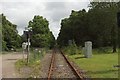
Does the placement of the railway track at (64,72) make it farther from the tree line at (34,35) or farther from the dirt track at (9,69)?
the tree line at (34,35)

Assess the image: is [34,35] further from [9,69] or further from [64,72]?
[64,72]

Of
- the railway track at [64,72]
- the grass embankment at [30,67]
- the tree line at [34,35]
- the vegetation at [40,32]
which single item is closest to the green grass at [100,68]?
the railway track at [64,72]

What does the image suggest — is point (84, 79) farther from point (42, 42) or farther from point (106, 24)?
point (42, 42)

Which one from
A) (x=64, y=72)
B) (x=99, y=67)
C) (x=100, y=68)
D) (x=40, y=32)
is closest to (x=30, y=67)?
(x=64, y=72)

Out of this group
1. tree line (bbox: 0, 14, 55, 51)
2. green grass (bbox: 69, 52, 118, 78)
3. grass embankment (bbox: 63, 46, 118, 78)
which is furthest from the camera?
tree line (bbox: 0, 14, 55, 51)

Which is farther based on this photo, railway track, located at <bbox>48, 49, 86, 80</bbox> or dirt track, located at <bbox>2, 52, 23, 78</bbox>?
dirt track, located at <bbox>2, 52, 23, 78</bbox>

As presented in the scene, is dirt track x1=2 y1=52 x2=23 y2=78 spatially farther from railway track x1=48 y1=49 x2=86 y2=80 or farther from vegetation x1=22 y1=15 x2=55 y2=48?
vegetation x1=22 y1=15 x2=55 y2=48

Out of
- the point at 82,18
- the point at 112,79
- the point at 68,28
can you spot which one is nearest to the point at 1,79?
the point at 112,79

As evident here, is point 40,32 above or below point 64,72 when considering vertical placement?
above

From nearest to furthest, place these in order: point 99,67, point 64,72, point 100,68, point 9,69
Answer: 1. point 64,72
2. point 100,68
3. point 99,67
4. point 9,69

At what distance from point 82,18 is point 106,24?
124 feet

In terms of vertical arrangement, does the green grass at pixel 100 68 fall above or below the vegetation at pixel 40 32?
below

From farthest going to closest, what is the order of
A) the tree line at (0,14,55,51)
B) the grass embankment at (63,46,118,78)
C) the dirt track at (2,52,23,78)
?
1. the tree line at (0,14,55,51)
2. the dirt track at (2,52,23,78)
3. the grass embankment at (63,46,118,78)

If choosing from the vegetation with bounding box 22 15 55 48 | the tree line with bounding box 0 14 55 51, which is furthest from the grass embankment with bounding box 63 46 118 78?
the vegetation with bounding box 22 15 55 48
